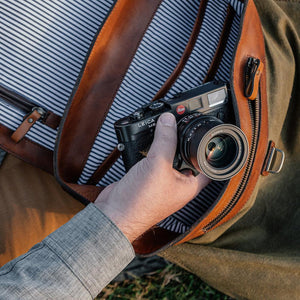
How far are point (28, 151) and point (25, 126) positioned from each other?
6 cm

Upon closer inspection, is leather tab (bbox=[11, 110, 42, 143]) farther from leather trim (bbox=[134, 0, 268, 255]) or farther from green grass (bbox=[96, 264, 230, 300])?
green grass (bbox=[96, 264, 230, 300])

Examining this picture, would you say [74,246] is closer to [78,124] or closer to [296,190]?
[78,124]

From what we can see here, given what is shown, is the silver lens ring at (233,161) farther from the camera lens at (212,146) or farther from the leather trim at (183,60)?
the leather trim at (183,60)

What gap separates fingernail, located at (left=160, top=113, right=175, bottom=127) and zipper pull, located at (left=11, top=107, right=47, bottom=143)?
0.90 ft

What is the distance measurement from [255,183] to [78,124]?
40 cm

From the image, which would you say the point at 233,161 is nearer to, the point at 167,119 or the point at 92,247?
the point at 167,119

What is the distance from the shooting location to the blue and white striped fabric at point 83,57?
2.55 feet

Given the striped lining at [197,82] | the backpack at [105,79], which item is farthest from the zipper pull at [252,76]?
the striped lining at [197,82]

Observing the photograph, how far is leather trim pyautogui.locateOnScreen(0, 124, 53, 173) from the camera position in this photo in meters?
0.79

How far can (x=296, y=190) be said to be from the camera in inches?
35.9

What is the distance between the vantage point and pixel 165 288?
3.86 feet

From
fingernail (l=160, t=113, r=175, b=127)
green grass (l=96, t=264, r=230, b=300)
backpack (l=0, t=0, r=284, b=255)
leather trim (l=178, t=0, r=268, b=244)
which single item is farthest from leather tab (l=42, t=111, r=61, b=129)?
green grass (l=96, t=264, r=230, b=300)

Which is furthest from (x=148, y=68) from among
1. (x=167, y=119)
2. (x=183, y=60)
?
(x=167, y=119)

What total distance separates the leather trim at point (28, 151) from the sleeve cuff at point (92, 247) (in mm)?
207
